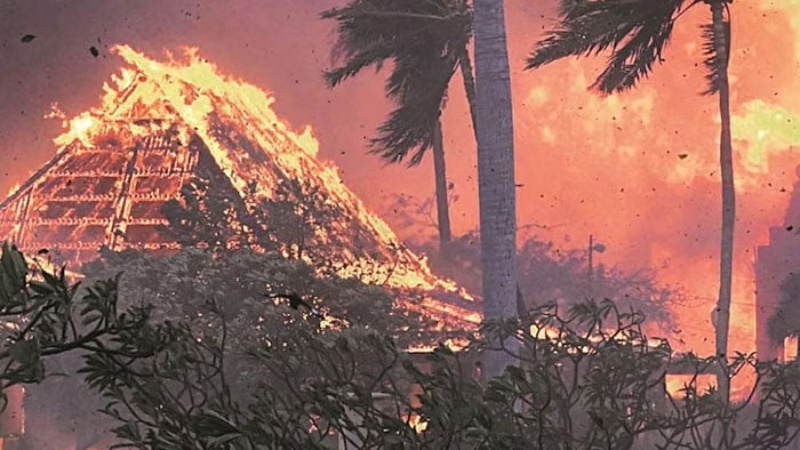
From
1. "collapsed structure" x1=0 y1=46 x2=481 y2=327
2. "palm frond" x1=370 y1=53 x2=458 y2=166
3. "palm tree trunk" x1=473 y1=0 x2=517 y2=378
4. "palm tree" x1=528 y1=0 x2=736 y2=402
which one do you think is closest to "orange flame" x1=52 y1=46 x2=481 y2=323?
"collapsed structure" x1=0 y1=46 x2=481 y2=327

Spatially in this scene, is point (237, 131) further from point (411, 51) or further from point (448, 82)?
point (448, 82)

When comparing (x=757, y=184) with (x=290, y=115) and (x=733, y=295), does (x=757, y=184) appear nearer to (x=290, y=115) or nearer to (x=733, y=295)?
(x=733, y=295)

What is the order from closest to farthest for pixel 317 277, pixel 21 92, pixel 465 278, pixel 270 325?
pixel 270 325 < pixel 317 277 < pixel 21 92 < pixel 465 278

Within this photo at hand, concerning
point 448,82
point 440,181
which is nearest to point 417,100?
point 448,82

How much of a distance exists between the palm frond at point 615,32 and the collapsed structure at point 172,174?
5851mm

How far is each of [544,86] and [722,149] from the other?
200 inches

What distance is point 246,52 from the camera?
21.6 meters

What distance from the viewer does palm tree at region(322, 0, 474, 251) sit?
53.7ft

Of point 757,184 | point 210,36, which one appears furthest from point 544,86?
point 210,36

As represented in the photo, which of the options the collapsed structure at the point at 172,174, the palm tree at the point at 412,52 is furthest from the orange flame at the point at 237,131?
the palm tree at the point at 412,52

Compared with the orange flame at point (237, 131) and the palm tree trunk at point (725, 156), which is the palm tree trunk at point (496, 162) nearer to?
the palm tree trunk at point (725, 156)

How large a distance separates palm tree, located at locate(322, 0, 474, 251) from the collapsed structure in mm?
2910

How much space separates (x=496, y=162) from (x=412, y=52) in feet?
15.1

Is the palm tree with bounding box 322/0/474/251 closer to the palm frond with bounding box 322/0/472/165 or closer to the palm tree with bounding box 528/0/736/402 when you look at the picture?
the palm frond with bounding box 322/0/472/165
